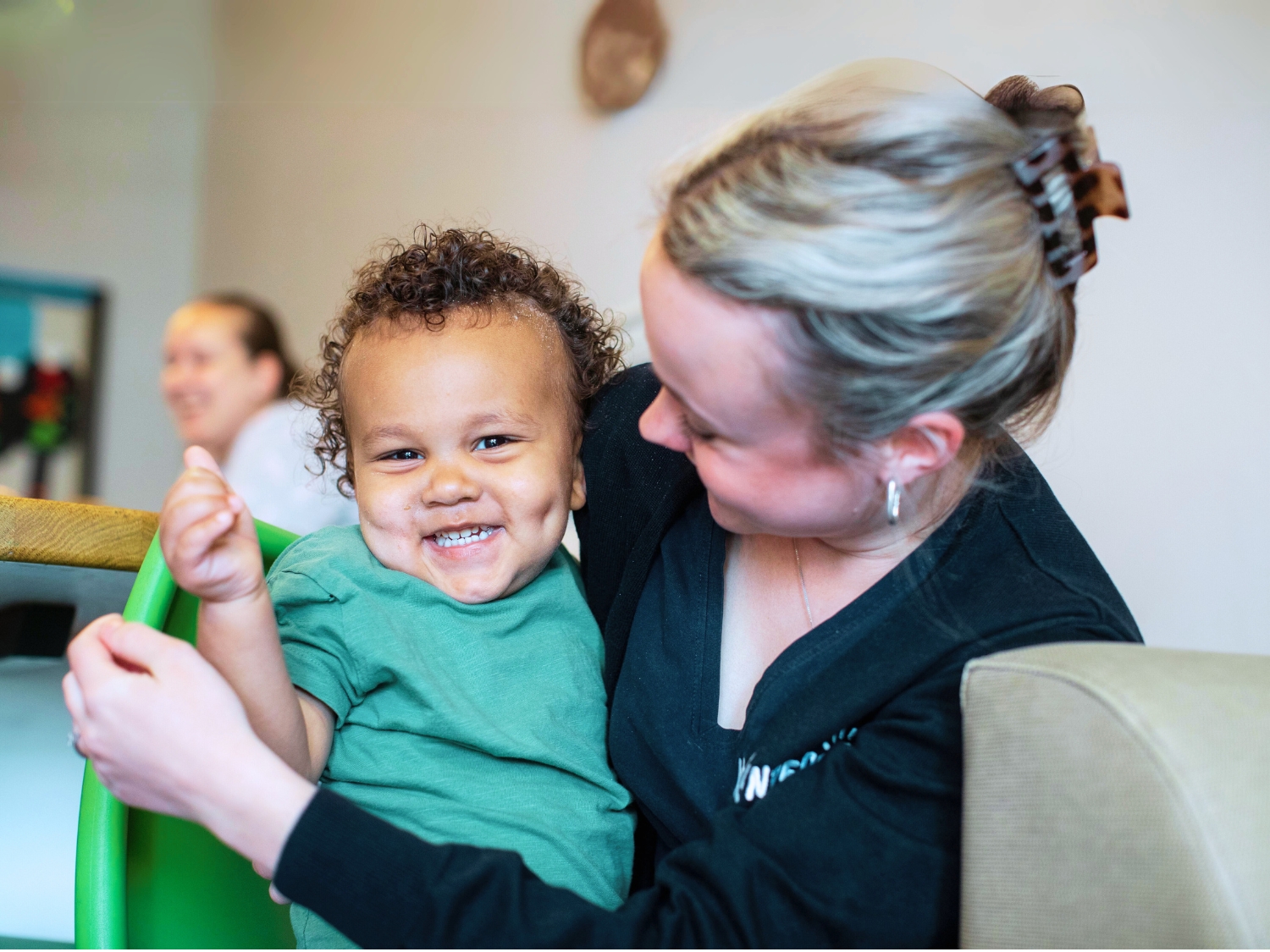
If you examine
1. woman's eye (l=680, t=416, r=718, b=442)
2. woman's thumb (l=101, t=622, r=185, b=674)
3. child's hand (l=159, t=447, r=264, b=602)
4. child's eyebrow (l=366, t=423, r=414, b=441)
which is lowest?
woman's thumb (l=101, t=622, r=185, b=674)

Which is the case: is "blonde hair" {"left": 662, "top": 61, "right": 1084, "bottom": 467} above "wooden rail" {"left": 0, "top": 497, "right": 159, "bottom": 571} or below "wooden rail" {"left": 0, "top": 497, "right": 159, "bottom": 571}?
above

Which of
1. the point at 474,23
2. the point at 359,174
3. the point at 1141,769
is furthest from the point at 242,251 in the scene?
the point at 1141,769

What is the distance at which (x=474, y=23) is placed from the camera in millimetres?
3121

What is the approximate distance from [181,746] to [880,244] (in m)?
0.61

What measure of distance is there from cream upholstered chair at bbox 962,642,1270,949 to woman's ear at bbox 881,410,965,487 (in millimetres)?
205

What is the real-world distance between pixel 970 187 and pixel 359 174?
123 inches

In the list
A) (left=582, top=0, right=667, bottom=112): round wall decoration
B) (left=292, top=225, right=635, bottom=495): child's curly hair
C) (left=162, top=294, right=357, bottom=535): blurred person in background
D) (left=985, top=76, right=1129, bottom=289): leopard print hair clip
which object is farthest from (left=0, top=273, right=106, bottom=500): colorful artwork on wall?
(left=985, top=76, right=1129, bottom=289): leopard print hair clip

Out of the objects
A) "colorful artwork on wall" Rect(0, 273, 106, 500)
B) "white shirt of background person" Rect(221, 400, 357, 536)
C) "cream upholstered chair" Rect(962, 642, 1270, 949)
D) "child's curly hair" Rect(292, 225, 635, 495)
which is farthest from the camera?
"colorful artwork on wall" Rect(0, 273, 106, 500)

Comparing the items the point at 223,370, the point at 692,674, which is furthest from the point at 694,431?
the point at 223,370

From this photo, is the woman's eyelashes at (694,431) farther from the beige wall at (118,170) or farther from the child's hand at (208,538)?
the beige wall at (118,170)

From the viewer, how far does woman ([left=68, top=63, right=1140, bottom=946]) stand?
0.73 meters

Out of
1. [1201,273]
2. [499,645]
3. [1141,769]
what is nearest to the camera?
[1141,769]

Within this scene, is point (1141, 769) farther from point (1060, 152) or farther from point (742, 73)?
point (742, 73)

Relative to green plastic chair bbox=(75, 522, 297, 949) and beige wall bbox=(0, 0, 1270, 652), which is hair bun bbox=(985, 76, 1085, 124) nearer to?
beige wall bbox=(0, 0, 1270, 652)
